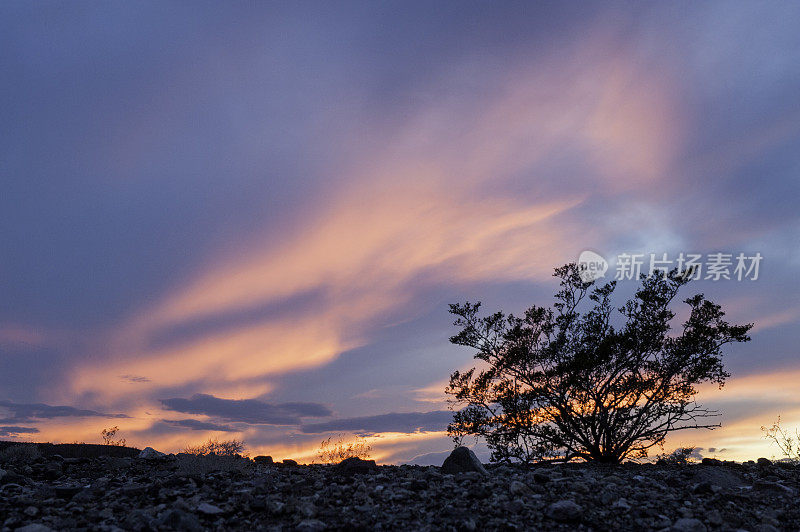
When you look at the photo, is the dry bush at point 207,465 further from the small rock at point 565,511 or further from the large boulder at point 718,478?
the large boulder at point 718,478

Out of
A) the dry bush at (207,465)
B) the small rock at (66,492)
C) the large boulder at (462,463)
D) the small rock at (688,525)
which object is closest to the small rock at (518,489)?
the large boulder at (462,463)

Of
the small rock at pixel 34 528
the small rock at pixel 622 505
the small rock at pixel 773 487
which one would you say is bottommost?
the small rock at pixel 34 528

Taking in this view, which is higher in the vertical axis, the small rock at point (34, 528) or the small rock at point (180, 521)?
the small rock at point (180, 521)

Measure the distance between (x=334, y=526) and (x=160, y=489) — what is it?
11.7 feet

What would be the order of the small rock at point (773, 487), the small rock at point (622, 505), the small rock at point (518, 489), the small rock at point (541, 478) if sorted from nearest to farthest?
the small rock at point (622, 505), the small rock at point (518, 489), the small rock at point (541, 478), the small rock at point (773, 487)

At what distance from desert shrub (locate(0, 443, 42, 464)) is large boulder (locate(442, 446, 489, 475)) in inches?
406

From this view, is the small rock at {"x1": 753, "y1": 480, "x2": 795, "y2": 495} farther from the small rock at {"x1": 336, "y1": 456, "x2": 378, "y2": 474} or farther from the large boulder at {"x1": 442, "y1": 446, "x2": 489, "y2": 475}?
the small rock at {"x1": 336, "y1": 456, "x2": 378, "y2": 474}

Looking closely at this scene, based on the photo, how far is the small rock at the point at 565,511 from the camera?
7469 mm

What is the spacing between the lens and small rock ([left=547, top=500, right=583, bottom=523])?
7.47 meters

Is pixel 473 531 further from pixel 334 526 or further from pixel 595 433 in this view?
pixel 595 433

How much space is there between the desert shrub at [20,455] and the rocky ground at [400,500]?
3253 millimetres

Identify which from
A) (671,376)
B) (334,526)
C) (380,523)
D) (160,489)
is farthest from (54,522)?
(671,376)

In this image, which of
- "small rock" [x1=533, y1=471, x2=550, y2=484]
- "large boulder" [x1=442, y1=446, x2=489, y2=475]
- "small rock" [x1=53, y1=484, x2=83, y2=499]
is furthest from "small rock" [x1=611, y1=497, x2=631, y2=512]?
"small rock" [x1=53, y1=484, x2=83, y2=499]

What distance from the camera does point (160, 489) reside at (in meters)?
9.01
